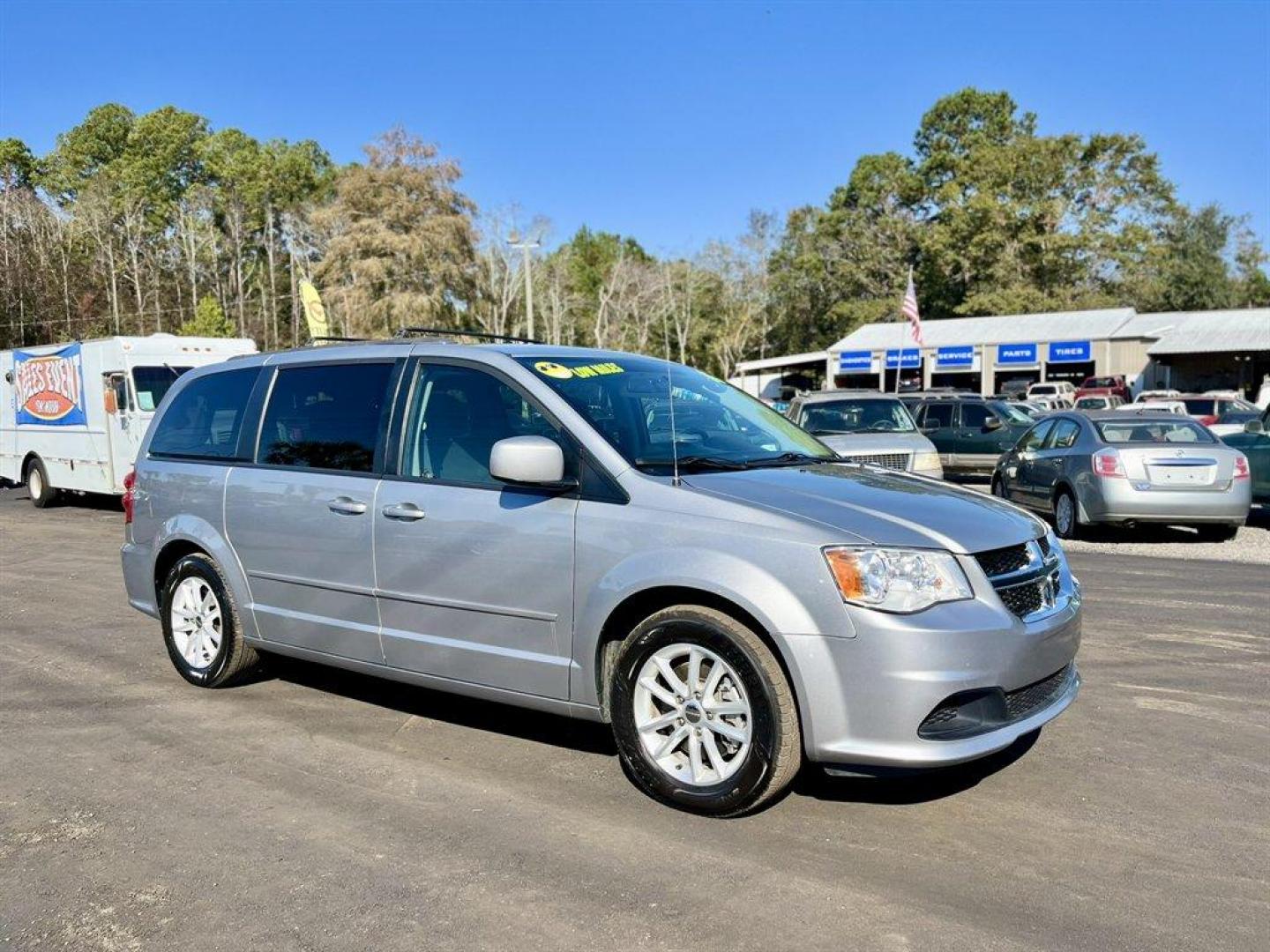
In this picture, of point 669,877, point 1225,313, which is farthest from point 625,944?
point 1225,313

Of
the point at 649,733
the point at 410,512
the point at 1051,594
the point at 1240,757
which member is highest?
the point at 410,512

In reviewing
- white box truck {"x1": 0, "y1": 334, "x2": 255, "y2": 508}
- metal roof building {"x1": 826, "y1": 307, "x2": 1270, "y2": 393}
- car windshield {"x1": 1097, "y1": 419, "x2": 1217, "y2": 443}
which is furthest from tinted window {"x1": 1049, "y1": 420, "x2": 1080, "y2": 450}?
metal roof building {"x1": 826, "y1": 307, "x2": 1270, "y2": 393}

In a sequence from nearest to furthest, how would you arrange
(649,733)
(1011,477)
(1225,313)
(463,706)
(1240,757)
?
(649,733) → (1240,757) → (463,706) → (1011,477) → (1225,313)

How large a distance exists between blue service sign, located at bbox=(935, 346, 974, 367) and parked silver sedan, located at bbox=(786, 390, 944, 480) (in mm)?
42850

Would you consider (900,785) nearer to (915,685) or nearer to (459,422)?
(915,685)

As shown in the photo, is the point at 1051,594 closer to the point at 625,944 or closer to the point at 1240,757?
the point at 1240,757

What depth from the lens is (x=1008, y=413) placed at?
832 inches

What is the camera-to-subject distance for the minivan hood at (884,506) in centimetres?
394

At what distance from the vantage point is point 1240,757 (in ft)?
15.7

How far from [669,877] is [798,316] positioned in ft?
266

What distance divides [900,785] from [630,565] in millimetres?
1540

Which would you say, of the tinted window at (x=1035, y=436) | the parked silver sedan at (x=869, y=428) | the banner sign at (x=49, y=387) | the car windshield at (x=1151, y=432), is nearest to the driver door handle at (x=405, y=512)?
the parked silver sedan at (x=869, y=428)

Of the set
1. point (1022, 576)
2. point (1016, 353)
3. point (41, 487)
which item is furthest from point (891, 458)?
point (1016, 353)

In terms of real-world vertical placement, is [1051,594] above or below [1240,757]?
above
